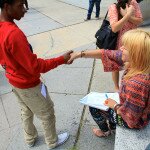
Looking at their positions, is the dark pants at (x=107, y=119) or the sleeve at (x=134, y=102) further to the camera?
the dark pants at (x=107, y=119)

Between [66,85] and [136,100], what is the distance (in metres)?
2.49

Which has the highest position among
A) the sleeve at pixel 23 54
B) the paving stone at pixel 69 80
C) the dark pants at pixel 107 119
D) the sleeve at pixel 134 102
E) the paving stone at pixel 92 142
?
A: the sleeve at pixel 23 54

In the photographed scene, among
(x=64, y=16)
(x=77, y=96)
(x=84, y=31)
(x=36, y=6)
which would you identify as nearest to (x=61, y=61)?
(x=77, y=96)

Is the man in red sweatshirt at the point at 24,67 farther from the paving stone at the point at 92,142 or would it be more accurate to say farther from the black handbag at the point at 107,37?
the black handbag at the point at 107,37

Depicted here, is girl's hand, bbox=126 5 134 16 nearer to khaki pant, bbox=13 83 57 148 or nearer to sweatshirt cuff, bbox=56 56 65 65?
sweatshirt cuff, bbox=56 56 65 65

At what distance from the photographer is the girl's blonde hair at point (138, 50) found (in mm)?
2359

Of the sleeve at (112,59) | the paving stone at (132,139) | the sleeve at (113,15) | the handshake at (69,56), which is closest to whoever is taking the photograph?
the paving stone at (132,139)

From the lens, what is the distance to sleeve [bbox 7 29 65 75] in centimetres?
248

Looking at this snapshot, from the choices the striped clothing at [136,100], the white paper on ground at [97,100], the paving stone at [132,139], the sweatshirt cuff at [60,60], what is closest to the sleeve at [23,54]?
the sweatshirt cuff at [60,60]

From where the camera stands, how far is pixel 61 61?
2926 millimetres

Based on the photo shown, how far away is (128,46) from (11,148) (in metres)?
2.01

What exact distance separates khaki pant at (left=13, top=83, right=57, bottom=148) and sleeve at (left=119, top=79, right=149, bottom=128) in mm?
815

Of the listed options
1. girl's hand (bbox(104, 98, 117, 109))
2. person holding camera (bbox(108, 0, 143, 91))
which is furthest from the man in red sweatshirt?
person holding camera (bbox(108, 0, 143, 91))

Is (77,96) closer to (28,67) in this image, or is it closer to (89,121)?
(89,121)
